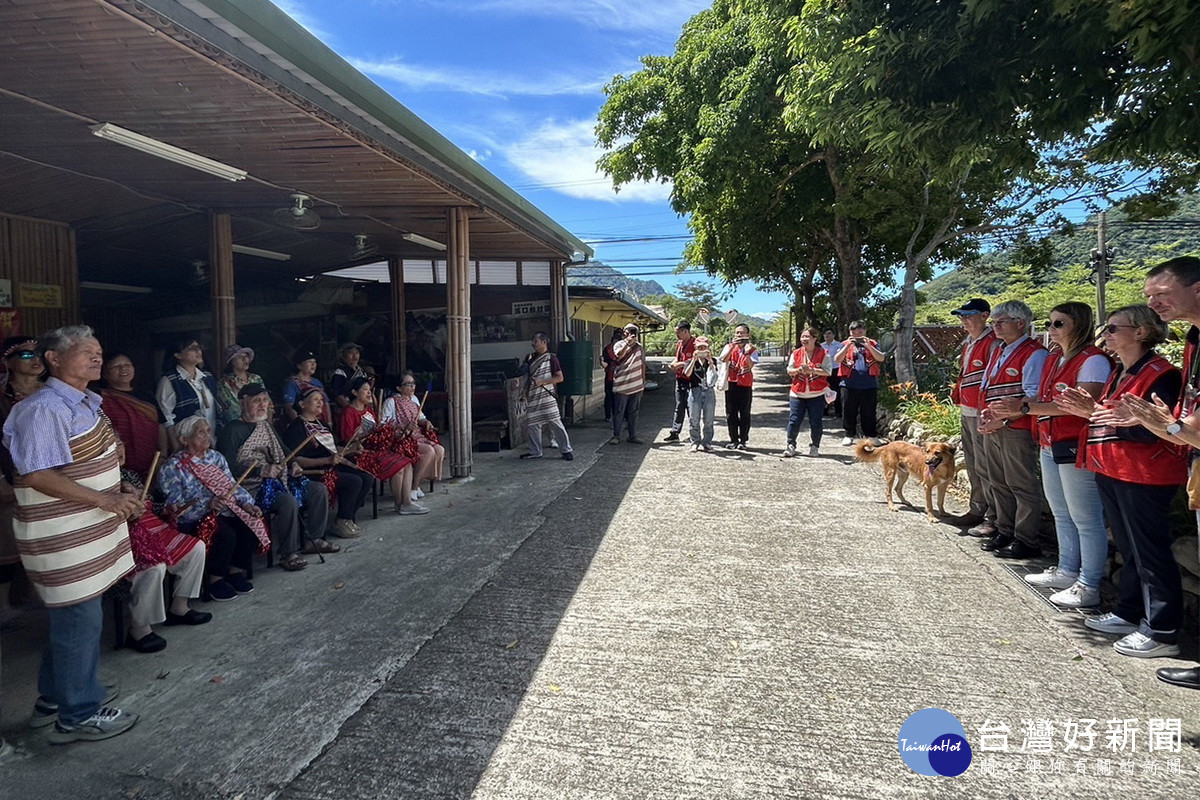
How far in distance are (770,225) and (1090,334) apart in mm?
12182

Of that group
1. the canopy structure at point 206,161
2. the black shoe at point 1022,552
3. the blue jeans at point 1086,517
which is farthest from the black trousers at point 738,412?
the blue jeans at point 1086,517

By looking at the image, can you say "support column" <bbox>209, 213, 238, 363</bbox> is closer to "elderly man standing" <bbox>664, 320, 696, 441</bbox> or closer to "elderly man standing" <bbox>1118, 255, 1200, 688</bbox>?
"elderly man standing" <bbox>664, 320, 696, 441</bbox>

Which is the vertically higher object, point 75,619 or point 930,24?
point 930,24

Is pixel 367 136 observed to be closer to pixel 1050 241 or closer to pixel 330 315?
pixel 330 315

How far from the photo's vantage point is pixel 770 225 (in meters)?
15.6

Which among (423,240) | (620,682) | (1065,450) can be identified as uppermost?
(423,240)

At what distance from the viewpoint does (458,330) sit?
7.22 m

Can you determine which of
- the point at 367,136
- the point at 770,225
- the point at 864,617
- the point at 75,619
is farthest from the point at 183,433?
the point at 770,225

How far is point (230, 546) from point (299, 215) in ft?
13.1

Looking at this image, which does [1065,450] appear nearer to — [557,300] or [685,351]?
[685,351]

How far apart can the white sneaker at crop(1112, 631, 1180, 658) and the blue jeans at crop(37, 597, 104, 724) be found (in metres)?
4.84

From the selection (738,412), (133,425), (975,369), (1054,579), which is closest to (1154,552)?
(1054,579)

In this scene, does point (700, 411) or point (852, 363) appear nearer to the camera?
point (700, 411)

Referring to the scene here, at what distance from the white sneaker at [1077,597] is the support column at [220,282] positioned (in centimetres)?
789
